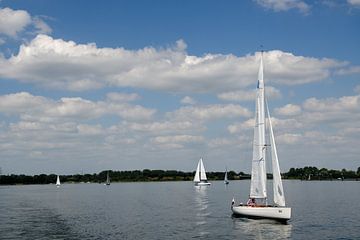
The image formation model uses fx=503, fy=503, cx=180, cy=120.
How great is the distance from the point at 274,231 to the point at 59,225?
27.7 meters

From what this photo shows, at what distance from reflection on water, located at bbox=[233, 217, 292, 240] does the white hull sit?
987 mm

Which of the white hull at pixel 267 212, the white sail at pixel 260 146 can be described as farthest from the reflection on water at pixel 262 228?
the white sail at pixel 260 146

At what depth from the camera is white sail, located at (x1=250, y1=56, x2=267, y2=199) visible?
67.8 meters

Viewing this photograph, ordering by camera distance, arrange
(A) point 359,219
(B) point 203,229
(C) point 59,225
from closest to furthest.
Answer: (B) point 203,229 → (C) point 59,225 → (A) point 359,219

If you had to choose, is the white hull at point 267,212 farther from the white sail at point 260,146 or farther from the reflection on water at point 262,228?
the white sail at point 260,146

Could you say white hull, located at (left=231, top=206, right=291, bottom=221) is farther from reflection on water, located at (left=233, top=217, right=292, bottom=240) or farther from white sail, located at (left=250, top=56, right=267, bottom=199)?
white sail, located at (left=250, top=56, right=267, bottom=199)

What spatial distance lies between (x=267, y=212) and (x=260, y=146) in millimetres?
9608

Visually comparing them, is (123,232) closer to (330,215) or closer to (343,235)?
(343,235)

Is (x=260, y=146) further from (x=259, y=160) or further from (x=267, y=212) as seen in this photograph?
(x=267, y=212)

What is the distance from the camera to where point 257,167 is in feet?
226

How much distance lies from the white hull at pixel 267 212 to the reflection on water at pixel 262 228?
987 mm

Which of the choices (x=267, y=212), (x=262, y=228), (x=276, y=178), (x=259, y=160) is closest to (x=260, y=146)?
(x=259, y=160)

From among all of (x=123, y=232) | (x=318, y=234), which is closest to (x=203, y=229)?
(x=123, y=232)

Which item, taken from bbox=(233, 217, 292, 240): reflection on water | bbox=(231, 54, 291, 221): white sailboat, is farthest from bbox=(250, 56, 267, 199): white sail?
bbox=(233, 217, 292, 240): reflection on water
